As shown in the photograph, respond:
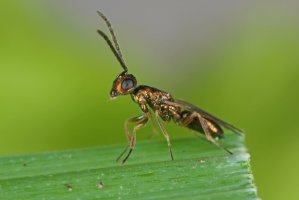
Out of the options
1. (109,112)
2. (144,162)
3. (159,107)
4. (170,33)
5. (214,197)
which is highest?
(170,33)

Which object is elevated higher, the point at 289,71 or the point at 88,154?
the point at 289,71

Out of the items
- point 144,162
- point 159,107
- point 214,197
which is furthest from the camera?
point 159,107

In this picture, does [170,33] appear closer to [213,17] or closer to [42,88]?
[213,17]

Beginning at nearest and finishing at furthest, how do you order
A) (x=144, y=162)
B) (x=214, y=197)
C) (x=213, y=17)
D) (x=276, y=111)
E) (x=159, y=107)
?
(x=214, y=197)
(x=144, y=162)
(x=159, y=107)
(x=276, y=111)
(x=213, y=17)

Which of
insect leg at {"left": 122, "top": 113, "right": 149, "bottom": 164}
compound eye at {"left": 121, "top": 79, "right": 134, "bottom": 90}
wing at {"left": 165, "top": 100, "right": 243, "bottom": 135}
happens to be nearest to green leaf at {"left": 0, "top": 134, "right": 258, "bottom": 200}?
insect leg at {"left": 122, "top": 113, "right": 149, "bottom": 164}

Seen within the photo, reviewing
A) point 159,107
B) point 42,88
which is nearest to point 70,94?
point 42,88

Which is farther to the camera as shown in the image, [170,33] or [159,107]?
[170,33]
